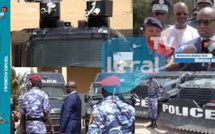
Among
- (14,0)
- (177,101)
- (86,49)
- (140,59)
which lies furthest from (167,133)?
(14,0)

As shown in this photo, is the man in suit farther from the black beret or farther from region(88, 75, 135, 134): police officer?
region(88, 75, 135, 134): police officer

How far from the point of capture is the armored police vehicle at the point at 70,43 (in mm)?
10055

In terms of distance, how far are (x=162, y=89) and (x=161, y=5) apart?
42.8 inches

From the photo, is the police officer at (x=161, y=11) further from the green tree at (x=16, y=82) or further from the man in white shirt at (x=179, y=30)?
the green tree at (x=16, y=82)

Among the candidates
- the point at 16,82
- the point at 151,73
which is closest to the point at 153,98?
the point at 151,73

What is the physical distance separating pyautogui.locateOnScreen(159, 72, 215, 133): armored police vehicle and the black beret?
1.14 metres

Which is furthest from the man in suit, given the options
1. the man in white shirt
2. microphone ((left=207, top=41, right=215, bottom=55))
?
the man in white shirt

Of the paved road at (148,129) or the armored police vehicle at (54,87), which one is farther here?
the armored police vehicle at (54,87)

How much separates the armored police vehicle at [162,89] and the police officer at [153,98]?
0.06 m

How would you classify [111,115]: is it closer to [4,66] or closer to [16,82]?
[4,66]

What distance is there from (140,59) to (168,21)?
0.87 meters

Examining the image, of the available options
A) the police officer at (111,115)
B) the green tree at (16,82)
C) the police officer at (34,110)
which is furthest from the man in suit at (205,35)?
the green tree at (16,82)

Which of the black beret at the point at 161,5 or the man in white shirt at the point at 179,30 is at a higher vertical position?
the black beret at the point at 161,5

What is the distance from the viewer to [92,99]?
12250 mm
